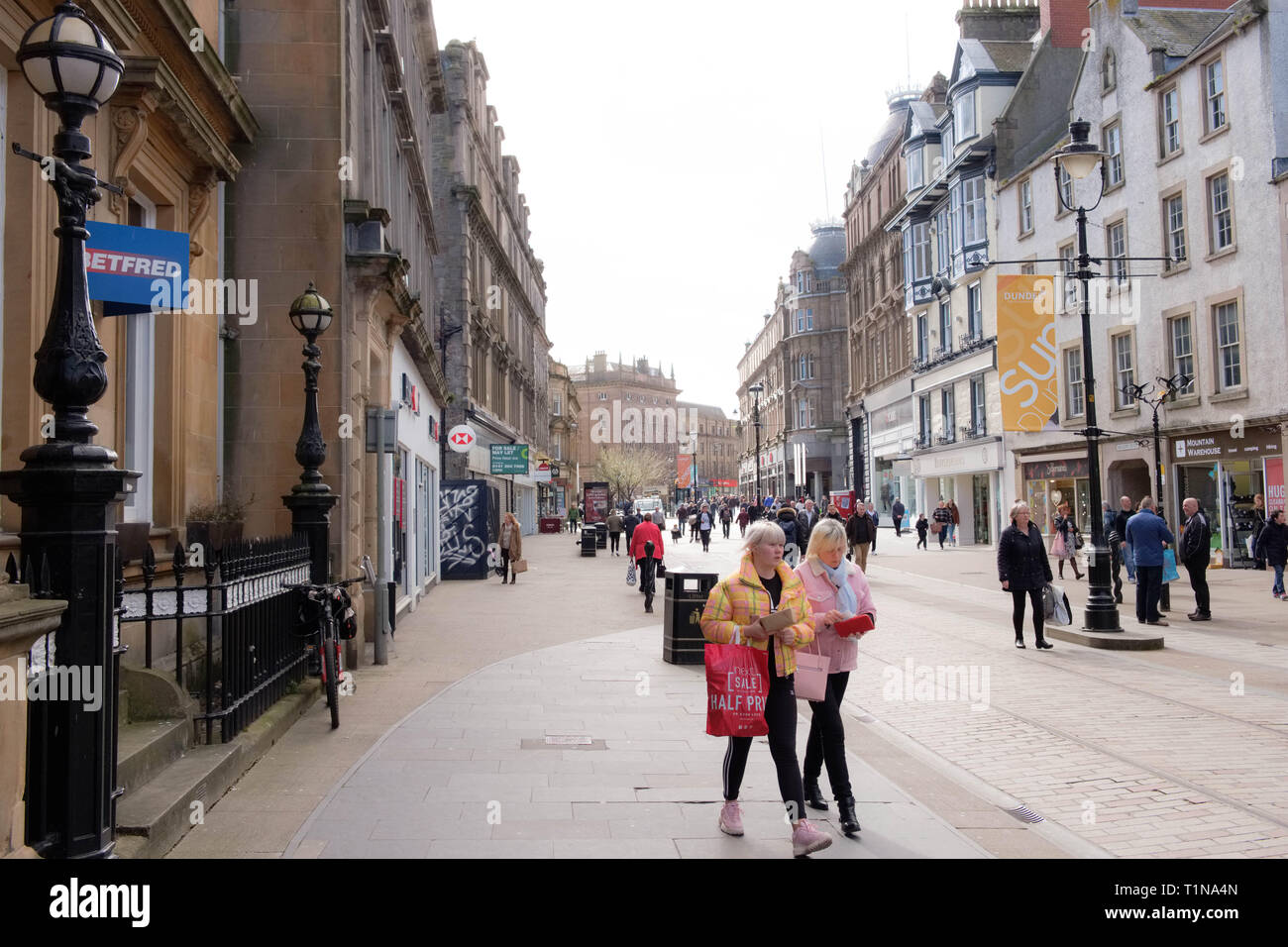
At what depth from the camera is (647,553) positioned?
17688mm

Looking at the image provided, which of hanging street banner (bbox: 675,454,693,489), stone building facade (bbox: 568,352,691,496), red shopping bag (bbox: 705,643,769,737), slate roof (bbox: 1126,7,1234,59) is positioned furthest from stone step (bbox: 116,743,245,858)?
stone building facade (bbox: 568,352,691,496)

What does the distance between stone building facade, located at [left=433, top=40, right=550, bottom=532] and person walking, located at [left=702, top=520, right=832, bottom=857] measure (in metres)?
27.8

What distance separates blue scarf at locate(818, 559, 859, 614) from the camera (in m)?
5.63

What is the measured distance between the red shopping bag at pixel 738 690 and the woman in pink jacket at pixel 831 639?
428mm

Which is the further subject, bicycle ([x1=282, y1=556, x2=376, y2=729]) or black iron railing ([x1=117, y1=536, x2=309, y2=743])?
bicycle ([x1=282, y1=556, x2=376, y2=729])

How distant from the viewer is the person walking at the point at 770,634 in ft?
16.5

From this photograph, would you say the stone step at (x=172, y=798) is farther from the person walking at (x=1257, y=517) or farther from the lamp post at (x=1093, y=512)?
the person walking at (x=1257, y=517)

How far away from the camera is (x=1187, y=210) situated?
25.5m

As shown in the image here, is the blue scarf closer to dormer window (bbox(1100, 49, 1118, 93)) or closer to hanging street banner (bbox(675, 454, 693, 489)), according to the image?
dormer window (bbox(1100, 49, 1118, 93))

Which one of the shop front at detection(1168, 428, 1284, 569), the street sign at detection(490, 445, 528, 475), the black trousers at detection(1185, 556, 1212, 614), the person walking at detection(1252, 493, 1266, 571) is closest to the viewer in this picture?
the black trousers at detection(1185, 556, 1212, 614)

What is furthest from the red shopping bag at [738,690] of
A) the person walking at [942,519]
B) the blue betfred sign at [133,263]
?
the person walking at [942,519]

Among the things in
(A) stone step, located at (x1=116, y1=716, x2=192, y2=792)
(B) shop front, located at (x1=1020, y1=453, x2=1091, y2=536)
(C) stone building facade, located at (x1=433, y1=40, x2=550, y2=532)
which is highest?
(C) stone building facade, located at (x1=433, y1=40, x2=550, y2=532)
